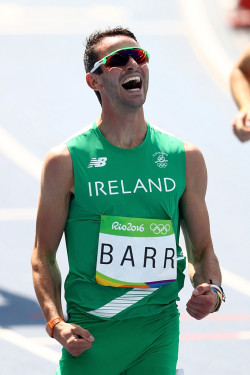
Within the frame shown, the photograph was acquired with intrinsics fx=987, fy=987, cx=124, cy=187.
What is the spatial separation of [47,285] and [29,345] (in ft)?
10.6

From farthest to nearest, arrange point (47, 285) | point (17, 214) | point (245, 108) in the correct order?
1. point (17, 214)
2. point (245, 108)
3. point (47, 285)

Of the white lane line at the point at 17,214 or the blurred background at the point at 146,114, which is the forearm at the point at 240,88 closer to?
the blurred background at the point at 146,114

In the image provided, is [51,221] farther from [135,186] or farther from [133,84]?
[133,84]

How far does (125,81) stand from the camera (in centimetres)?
461

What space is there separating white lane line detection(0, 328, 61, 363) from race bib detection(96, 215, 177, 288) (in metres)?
3.02

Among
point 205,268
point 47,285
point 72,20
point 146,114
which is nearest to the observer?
point 47,285

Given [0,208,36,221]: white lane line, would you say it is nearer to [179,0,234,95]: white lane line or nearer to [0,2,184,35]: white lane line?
[179,0,234,95]: white lane line

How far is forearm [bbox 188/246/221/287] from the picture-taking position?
4691 millimetres

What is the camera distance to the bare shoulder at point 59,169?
179 inches

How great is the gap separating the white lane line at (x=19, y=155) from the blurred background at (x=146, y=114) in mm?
15

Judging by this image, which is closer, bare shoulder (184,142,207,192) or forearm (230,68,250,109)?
bare shoulder (184,142,207,192)

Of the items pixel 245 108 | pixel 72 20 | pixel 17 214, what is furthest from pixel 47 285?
pixel 72 20

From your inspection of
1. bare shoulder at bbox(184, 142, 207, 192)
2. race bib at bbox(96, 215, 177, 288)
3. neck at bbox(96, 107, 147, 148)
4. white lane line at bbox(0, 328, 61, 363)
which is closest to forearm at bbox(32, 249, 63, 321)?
race bib at bbox(96, 215, 177, 288)

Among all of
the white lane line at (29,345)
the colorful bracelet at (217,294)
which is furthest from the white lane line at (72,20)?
the colorful bracelet at (217,294)
